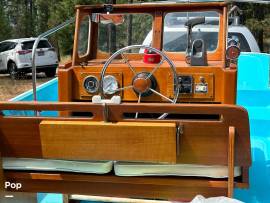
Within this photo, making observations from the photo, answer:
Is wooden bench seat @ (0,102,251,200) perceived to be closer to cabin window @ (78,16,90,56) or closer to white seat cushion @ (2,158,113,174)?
white seat cushion @ (2,158,113,174)

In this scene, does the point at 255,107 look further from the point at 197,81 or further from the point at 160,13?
the point at 197,81

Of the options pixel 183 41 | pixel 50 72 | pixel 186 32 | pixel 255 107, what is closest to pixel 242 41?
pixel 255 107

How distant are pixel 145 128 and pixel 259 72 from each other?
16.8ft

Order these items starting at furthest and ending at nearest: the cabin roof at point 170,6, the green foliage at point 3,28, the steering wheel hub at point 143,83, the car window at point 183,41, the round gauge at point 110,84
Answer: the green foliage at point 3,28 < the car window at point 183,41 < the cabin roof at point 170,6 < the round gauge at point 110,84 < the steering wheel hub at point 143,83

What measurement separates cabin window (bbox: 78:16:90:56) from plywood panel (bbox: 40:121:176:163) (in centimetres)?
149

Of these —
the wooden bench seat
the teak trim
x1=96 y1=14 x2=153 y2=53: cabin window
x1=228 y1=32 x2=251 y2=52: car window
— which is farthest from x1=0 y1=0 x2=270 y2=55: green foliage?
x1=228 y1=32 x2=251 y2=52: car window

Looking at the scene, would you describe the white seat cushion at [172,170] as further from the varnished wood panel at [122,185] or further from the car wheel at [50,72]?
the car wheel at [50,72]

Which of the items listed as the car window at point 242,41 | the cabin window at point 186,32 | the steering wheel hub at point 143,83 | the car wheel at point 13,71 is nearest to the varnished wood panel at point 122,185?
the steering wheel hub at point 143,83

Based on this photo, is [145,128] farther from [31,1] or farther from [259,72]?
[31,1]

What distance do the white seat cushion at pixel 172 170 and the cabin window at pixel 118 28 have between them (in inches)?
71.3

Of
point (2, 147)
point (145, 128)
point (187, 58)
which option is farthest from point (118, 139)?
point (187, 58)

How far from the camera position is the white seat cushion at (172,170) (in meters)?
3.03

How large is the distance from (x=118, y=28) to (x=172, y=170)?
2.09 m

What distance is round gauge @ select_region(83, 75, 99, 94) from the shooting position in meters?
3.87
